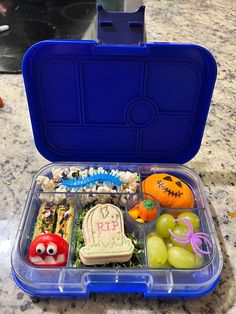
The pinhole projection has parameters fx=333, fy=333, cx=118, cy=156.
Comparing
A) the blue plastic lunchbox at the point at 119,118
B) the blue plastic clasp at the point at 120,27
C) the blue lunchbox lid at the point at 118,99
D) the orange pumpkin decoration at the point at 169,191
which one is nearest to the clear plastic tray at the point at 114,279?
the blue plastic lunchbox at the point at 119,118

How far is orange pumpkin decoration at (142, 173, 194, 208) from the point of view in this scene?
22.1 inches

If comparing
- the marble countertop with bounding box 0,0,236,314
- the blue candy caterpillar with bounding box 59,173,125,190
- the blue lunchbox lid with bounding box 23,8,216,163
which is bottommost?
the marble countertop with bounding box 0,0,236,314

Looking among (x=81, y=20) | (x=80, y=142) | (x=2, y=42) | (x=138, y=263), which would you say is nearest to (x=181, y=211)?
(x=138, y=263)

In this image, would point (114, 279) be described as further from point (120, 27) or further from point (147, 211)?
point (120, 27)

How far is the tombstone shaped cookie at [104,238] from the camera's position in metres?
0.47

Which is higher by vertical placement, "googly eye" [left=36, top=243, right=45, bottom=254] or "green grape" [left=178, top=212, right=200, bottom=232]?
"googly eye" [left=36, top=243, right=45, bottom=254]

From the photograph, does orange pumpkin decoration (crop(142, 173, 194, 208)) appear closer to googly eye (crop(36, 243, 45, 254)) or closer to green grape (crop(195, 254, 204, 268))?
green grape (crop(195, 254, 204, 268))

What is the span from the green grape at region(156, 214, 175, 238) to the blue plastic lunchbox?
0.15ft

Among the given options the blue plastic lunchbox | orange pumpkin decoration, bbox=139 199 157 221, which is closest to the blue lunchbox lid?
the blue plastic lunchbox

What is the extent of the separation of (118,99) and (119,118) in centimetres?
4

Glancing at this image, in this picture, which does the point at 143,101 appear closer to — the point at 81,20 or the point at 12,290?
the point at 12,290

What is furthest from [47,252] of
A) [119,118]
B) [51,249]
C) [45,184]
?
[119,118]

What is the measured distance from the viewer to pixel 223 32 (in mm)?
1126

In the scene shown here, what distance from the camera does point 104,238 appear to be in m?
0.49
